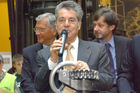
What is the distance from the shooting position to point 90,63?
2.94 meters

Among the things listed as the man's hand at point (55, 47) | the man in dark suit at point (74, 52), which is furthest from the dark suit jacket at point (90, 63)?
the man's hand at point (55, 47)

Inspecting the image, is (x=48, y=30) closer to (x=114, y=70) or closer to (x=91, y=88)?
(x=114, y=70)

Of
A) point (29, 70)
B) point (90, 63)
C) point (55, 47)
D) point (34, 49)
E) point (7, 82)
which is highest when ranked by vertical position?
point (55, 47)

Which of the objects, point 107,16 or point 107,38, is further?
point 107,16

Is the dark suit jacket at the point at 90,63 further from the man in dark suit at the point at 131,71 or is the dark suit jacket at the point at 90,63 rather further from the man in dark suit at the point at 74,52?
the man in dark suit at the point at 131,71

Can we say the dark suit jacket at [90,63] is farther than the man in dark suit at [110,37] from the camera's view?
No

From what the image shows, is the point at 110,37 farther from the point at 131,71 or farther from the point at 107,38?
the point at 131,71

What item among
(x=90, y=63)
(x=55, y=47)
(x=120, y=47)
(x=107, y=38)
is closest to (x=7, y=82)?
(x=107, y=38)

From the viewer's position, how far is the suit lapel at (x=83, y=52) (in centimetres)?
296

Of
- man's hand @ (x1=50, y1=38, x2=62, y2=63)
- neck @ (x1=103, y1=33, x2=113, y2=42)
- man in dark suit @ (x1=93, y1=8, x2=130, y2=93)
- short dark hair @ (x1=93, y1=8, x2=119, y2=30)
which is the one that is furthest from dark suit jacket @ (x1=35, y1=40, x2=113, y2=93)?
short dark hair @ (x1=93, y1=8, x2=119, y2=30)

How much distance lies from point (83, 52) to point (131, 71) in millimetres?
457

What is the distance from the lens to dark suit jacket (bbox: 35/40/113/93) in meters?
2.78

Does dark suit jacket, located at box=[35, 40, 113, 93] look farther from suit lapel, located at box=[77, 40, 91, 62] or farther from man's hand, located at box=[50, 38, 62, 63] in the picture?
man's hand, located at box=[50, 38, 62, 63]

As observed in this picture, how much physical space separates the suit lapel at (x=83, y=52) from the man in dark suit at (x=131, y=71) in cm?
37
